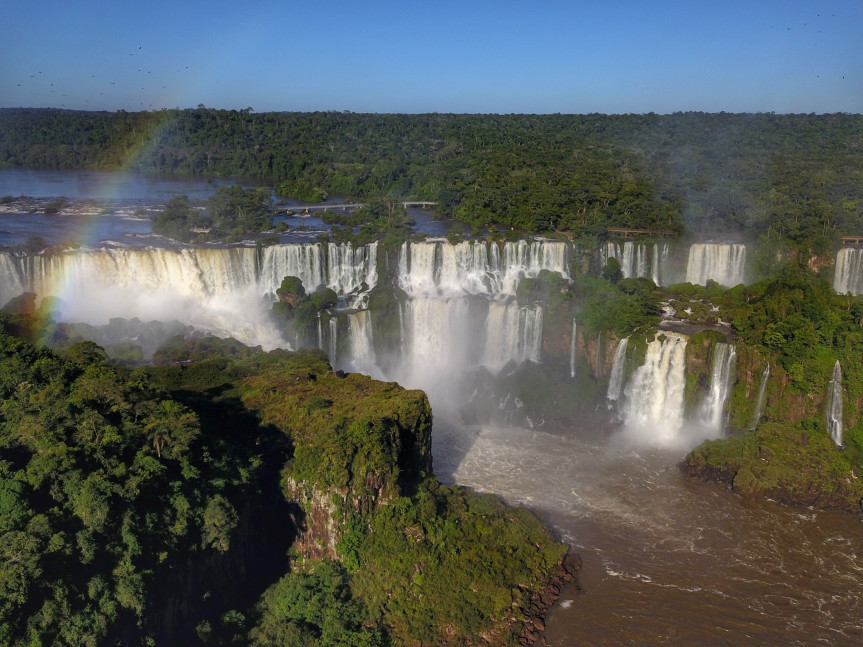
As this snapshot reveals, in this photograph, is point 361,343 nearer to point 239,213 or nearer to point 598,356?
point 598,356

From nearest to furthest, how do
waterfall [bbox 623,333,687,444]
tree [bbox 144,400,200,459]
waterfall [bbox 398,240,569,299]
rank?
tree [bbox 144,400,200,459] → waterfall [bbox 623,333,687,444] → waterfall [bbox 398,240,569,299]

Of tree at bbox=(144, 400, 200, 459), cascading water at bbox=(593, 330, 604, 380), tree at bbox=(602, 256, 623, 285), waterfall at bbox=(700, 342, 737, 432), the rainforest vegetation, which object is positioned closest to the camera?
the rainforest vegetation

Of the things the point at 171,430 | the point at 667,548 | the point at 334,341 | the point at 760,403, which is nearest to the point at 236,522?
the point at 171,430

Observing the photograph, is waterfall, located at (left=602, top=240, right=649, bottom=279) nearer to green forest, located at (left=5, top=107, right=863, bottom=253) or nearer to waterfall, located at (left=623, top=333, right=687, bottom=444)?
green forest, located at (left=5, top=107, right=863, bottom=253)

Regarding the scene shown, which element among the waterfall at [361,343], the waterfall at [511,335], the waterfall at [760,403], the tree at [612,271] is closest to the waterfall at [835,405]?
the waterfall at [760,403]

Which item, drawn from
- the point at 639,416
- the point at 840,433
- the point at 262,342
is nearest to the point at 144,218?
the point at 262,342

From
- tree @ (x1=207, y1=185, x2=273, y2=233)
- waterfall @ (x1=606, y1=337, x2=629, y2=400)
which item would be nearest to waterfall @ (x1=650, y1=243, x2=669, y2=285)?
waterfall @ (x1=606, y1=337, x2=629, y2=400)
